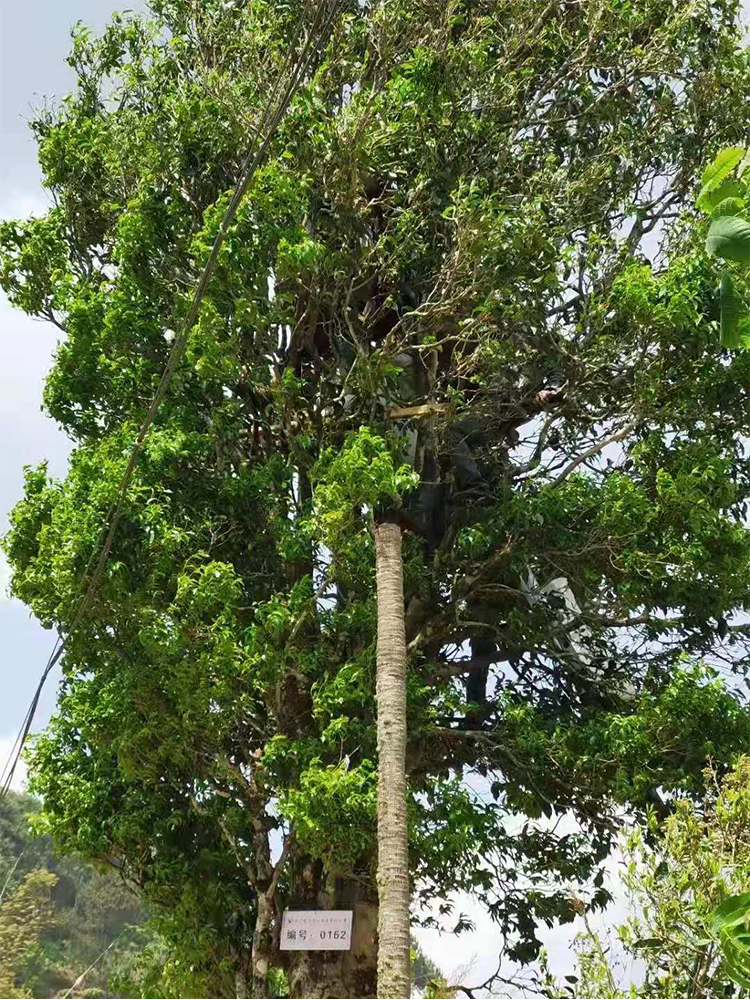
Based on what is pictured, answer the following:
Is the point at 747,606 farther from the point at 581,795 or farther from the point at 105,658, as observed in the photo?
the point at 105,658

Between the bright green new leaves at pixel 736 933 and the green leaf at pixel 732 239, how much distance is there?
2.08 m

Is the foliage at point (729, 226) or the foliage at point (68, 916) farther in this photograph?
the foliage at point (68, 916)

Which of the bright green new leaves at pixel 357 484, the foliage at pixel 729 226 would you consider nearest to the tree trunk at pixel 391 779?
the bright green new leaves at pixel 357 484

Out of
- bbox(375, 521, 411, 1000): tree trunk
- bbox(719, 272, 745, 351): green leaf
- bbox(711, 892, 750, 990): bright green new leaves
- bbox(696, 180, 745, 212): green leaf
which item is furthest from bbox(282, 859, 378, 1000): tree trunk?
bbox(696, 180, 745, 212): green leaf

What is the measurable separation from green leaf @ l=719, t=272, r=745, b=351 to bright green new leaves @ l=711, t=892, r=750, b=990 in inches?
79.2

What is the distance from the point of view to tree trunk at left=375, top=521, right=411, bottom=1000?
20.1 ft

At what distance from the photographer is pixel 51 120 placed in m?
10.0

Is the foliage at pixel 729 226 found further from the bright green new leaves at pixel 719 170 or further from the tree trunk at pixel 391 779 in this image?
the tree trunk at pixel 391 779

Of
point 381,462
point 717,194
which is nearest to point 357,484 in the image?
point 381,462

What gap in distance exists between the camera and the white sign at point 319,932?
7801 mm

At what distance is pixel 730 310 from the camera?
13.9ft

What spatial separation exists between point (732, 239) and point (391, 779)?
3.93 m

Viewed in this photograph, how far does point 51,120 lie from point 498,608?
5.76 m

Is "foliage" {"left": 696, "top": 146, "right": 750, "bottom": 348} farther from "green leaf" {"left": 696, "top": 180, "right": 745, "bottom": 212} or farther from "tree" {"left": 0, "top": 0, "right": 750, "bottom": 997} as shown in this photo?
"tree" {"left": 0, "top": 0, "right": 750, "bottom": 997}
